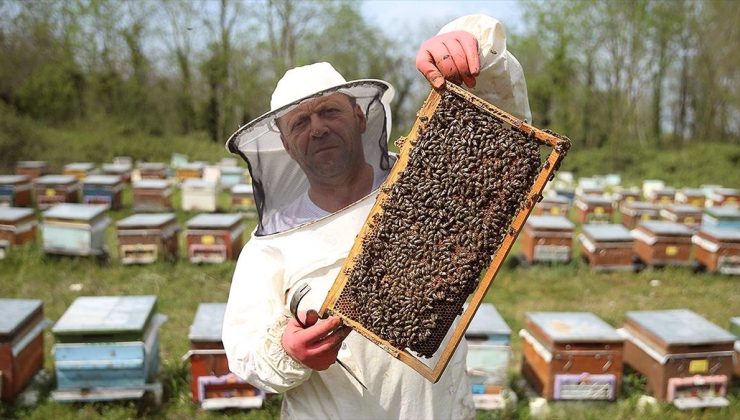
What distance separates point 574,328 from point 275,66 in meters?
27.2

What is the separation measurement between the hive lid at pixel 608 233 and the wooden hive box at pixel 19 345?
694 cm

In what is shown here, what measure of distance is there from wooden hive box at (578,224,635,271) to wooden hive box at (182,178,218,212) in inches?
308

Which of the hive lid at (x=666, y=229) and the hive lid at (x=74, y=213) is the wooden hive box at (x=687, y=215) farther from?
the hive lid at (x=74, y=213)

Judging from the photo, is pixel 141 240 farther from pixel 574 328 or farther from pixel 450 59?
pixel 450 59

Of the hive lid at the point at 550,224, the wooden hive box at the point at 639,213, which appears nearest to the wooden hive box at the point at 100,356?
the hive lid at the point at 550,224

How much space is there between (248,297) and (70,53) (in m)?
28.2

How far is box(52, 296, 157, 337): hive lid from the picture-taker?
12.7 ft

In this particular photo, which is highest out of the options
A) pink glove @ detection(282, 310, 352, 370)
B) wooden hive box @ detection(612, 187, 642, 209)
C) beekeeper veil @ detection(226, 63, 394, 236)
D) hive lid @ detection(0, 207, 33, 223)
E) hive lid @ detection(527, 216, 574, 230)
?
beekeeper veil @ detection(226, 63, 394, 236)

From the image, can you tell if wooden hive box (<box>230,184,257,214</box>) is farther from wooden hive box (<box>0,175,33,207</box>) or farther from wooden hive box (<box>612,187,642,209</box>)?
wooden hive box (<box>612,187,642,209</box>)

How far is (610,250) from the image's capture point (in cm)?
791

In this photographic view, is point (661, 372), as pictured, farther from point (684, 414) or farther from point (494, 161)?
point (494, 161)

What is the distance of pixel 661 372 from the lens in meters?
4.17

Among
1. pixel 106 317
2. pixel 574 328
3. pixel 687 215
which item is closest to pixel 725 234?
pixel 687 215

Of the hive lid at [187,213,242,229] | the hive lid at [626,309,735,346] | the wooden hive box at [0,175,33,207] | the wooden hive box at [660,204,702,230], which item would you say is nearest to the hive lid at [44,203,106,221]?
the hive lid at [187,213,242,229]
